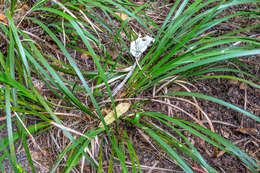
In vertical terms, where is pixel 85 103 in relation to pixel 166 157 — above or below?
above

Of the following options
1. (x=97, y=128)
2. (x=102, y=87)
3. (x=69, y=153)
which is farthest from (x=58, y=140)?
(x=102, y=87)

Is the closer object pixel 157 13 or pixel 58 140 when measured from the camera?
pixel 58 140

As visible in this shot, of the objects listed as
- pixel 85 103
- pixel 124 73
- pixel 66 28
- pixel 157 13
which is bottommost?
pixel 85 103

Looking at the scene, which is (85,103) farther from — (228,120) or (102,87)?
(228,120)

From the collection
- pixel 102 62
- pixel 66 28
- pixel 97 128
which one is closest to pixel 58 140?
pixel 97 128

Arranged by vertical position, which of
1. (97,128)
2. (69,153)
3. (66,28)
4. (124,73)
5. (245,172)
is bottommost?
(245,172)

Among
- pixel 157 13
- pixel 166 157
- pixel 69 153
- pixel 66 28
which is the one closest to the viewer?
pixel 69 153

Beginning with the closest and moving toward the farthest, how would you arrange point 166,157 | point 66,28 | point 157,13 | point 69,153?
point 69,153 → point 166,157 → point 66,28 → point 157,13

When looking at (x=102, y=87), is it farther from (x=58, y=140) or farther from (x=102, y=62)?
(x=58, y=140)

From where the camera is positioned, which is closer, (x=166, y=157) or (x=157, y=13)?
(x=166, y=157)
